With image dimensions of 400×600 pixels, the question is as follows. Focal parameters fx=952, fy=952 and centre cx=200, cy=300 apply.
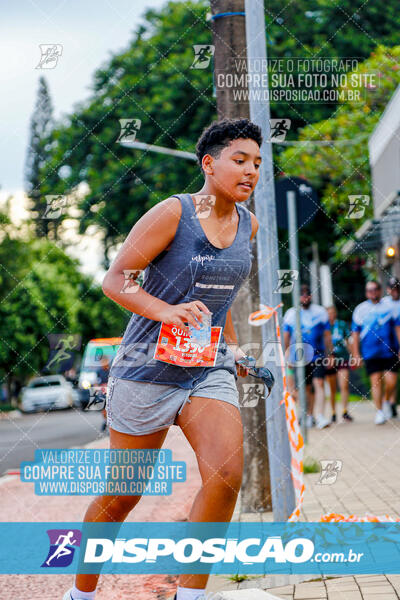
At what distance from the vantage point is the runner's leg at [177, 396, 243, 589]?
3217 millimetres

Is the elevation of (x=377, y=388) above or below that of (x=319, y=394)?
above

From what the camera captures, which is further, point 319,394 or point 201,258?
point 319,394

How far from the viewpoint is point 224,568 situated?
4.59 metres

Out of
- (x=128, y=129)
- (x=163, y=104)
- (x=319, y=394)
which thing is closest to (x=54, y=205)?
(x=128, y=129)

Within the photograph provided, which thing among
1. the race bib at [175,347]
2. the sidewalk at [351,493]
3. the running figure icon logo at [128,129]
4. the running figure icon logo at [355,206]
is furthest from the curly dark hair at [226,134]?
the running figure icon logo at [355,206]

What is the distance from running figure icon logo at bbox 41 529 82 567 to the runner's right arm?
183 centimetres

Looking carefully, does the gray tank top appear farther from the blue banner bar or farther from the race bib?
the blue banner bar

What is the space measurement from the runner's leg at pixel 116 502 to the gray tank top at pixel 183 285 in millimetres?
212

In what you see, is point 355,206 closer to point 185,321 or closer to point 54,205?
point 54,205

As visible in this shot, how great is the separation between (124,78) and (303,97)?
2137 centimetres

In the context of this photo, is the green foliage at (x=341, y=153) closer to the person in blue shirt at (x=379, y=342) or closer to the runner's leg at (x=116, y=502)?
the person in blue shirt at (x=379, y=342)

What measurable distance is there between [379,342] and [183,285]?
28.8 ft

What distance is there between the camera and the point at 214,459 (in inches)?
127

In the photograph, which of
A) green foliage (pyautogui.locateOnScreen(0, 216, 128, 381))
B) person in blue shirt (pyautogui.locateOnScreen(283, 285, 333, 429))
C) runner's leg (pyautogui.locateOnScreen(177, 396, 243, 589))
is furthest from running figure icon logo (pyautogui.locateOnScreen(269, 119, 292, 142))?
green foliage (pyautogui.locateOnScreen(0, 216, 128, 381))
